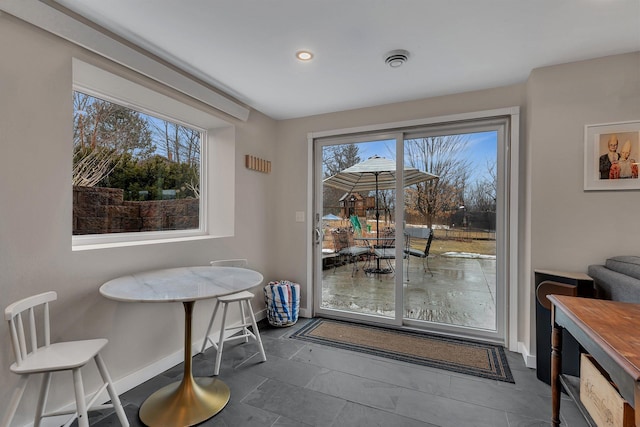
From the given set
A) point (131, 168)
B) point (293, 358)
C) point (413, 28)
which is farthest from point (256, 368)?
point (413, 28)

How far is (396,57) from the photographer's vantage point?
2115 millimetres

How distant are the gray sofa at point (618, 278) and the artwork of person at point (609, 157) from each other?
0.62 meters

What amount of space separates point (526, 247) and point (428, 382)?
55.6 inches

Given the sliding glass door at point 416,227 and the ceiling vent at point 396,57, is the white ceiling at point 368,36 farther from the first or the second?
the sliding glass door at point 416,227

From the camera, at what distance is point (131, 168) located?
2.33 meters

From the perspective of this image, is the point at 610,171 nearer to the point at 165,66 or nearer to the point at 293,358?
the point at 293,358

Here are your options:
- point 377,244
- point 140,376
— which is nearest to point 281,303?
point 377,244

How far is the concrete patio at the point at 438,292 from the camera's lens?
2834 mm

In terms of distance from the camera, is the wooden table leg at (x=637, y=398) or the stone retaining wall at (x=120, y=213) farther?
the stone retaining wall at (x=120, y=213)

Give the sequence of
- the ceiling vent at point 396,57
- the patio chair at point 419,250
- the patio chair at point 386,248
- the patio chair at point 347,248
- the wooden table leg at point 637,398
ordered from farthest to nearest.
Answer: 1. the patio chair at point 347,248
2. the patio chair at point 386,248
3. the patio chair at point 419,250
4. the ceiling vent at point 396,57
5. the wooden table leg at point 637,398

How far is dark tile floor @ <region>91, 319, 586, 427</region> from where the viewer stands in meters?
1.72

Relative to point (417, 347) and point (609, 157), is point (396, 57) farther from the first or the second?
point (417, 347)

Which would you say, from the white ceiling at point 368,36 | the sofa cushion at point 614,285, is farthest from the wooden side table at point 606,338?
the white ceiling at point 368,36

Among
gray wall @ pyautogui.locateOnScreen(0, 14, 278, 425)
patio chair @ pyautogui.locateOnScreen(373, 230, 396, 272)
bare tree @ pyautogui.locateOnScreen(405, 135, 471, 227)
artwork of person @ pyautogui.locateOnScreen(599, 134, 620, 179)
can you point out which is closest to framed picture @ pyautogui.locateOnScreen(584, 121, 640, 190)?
artwork of person @ pyautogui.locateOnScreen(599, 134, 620, 179)
